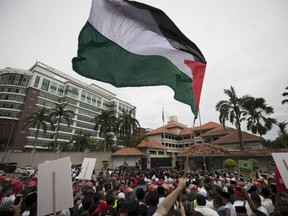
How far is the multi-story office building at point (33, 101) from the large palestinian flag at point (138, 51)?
4991cm

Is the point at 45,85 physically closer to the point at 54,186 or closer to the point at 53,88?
the point at 53,88

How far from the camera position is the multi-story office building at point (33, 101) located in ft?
168

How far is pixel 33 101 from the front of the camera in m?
56.3

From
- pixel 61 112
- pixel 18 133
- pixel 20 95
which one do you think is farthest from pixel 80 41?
→ pixel 20 95

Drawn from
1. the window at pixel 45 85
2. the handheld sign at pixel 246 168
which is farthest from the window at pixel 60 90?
the handheld sign at pixel 246 168

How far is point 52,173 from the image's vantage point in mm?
2666

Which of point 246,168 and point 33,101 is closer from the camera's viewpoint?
point 246,168

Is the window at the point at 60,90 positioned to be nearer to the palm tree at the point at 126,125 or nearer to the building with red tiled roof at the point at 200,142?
the palm tree at the point at 126,125

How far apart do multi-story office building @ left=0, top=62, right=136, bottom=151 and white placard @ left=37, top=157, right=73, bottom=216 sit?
50.5 m

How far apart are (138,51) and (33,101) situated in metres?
64.0

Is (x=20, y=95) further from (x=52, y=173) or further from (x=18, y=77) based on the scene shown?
(x=52, y=173)

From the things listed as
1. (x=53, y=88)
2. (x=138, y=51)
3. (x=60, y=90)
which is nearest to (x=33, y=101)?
(x=53, y=88)

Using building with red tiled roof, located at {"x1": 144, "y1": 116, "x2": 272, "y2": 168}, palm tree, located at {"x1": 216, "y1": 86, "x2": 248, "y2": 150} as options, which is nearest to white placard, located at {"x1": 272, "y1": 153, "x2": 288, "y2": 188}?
building with red tiled roof, located at {"x1": 144, "y1": 116, "x2": 272, "y2": 168}

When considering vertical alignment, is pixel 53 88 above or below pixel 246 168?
above
